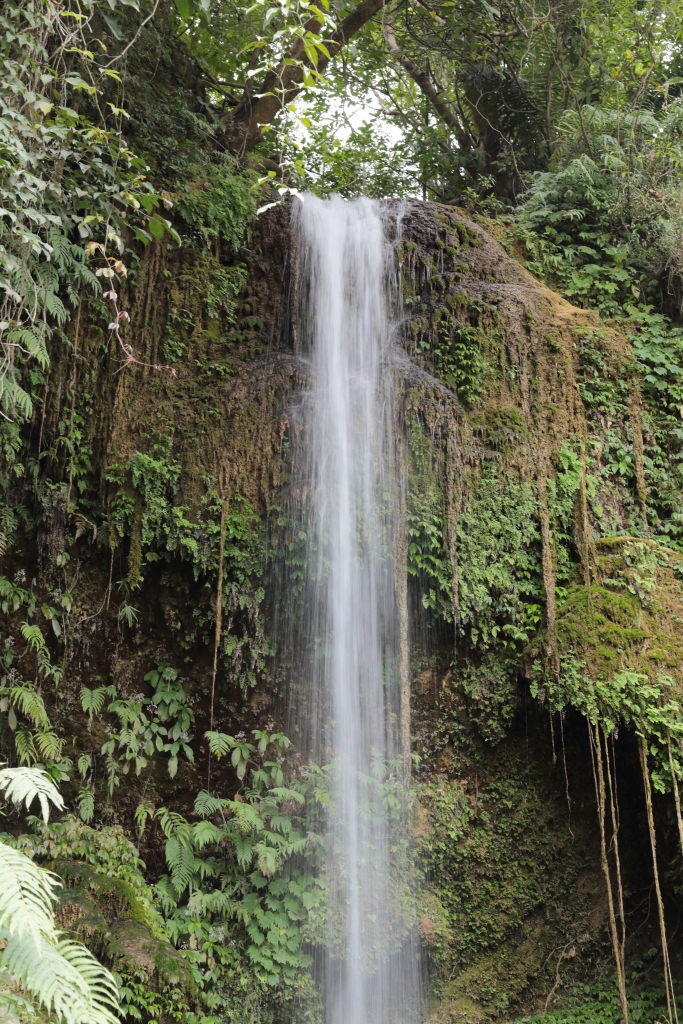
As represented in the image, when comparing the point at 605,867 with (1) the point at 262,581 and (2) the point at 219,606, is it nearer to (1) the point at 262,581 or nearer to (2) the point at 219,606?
(1) the point at 262,581

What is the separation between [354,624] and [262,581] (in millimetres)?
960

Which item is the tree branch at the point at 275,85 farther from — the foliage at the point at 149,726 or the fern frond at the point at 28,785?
the fern frond at the point at 28,785

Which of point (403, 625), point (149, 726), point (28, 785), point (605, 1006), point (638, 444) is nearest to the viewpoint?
point (28, 785)

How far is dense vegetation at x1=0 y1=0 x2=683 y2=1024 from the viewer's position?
6.31 m

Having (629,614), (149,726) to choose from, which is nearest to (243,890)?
(149,726)

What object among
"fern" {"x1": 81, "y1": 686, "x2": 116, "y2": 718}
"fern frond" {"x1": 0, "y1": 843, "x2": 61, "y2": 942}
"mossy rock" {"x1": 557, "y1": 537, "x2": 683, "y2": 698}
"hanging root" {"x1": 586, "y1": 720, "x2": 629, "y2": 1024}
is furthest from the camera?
"fern" {"x1": 81, "y1": 686, "x2": 116, "y2": 718}

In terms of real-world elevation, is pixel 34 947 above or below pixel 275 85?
below

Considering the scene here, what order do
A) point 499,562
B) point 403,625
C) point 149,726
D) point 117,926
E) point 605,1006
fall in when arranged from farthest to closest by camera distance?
point 499,562
point 403,625
point 149,726
point 605,1006
point 117,926

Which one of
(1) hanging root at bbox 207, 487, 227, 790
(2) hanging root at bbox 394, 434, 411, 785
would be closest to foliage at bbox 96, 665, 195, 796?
(1) hanging root at bbox 207, 487, 227, 790

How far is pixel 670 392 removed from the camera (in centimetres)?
839

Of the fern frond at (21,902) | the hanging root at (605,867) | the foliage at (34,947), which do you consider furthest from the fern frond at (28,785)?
the hanging root at (605,867)

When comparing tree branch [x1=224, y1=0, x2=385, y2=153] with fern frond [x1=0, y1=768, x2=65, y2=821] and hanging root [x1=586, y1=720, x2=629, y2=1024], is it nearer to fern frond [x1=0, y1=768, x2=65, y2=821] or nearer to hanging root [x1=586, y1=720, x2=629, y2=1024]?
hanging root [x1=586, y1=720, x2=629, y2=1024]

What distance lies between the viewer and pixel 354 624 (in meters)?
7.20

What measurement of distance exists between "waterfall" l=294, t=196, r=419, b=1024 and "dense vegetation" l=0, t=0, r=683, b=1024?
0.18 meters
